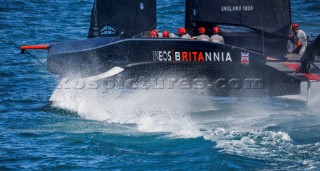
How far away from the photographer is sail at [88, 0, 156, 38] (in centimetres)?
1720

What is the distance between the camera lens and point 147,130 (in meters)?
14.5

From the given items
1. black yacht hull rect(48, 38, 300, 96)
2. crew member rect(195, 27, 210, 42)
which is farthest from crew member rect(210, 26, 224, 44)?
black yacht hull rect(48, 38, 300, 96)

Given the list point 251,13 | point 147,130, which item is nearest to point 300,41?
point 251,13

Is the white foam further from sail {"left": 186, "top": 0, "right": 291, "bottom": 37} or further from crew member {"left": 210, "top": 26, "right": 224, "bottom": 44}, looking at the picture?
sail {"left": 186, "top": 0, "right": 291, "bottom": 37}

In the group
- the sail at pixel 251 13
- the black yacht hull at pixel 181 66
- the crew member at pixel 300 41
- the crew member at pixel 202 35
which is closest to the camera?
the black yacht hull at pixel 181 66

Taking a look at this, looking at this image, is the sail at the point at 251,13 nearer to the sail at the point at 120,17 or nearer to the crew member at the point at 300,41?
the crew member at the point at 300,41

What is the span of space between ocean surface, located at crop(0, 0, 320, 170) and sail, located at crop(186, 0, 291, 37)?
1.83 metres

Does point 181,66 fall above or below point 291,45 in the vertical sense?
below

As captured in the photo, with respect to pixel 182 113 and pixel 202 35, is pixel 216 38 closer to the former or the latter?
pixel 202 35

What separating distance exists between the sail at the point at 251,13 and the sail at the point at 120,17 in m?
1.47

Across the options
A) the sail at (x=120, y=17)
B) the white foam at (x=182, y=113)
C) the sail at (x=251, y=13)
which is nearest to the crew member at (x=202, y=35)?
the sail at (x=251, y=13)

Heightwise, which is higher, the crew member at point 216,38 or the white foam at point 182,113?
the crew member at point 216,38

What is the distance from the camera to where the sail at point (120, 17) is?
17.2 m

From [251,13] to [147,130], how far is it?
16.0 ft
